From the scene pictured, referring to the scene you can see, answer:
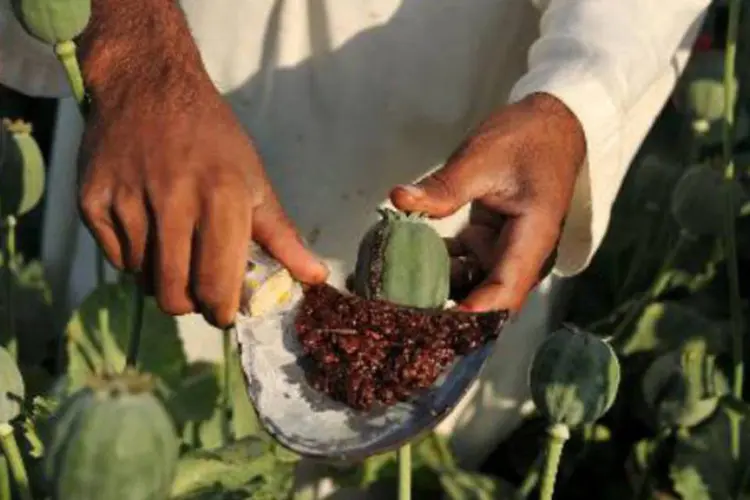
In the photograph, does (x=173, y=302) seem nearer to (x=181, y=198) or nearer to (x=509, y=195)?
(x=181, y=198)

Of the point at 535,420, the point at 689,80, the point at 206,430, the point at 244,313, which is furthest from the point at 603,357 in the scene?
the point at 689,80

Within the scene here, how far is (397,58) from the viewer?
1114 mm

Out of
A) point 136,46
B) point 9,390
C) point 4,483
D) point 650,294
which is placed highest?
point 136,46

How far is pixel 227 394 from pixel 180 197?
0.37 metres

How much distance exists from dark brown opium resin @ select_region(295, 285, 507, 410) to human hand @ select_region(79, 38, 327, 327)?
25mm

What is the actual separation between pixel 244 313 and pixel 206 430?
42 cm

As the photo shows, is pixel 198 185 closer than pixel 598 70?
Yes

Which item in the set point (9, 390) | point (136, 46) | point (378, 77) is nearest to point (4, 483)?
point (9, 390)

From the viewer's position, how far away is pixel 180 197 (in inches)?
31.8

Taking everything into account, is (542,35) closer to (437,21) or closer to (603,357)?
(437,21)

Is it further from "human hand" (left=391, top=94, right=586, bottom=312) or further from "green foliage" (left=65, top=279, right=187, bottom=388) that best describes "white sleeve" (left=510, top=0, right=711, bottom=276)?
"green foliage" (left=65, top=279, right=187, bottom=388)

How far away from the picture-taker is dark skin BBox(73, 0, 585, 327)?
0.81 m

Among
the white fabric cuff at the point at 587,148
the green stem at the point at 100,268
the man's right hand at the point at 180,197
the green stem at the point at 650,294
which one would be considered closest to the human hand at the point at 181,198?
the man's right hand at the point at 180,197

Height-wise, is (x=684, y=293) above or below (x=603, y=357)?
below
